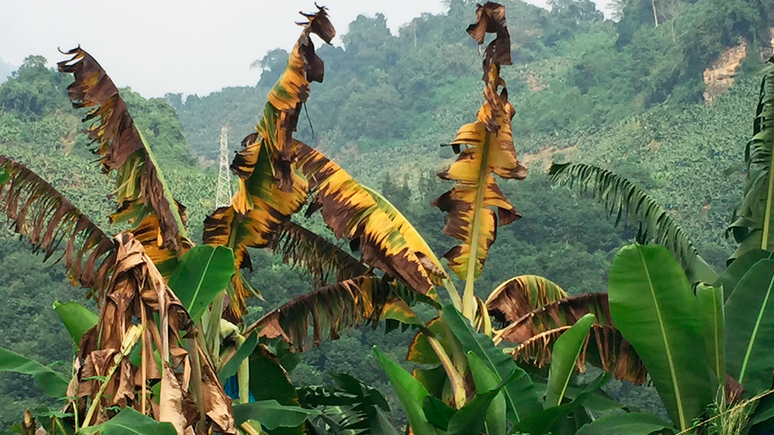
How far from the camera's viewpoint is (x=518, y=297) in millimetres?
5746

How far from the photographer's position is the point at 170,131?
103 feet

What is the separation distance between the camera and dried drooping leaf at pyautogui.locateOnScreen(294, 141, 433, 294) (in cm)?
461

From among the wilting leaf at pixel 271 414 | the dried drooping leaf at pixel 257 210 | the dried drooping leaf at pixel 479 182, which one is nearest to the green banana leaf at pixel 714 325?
the dried drooping leaf at pixel 479 182

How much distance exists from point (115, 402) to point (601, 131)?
35.4 meters

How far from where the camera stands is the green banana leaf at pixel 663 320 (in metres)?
4.11

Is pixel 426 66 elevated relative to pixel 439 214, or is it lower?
elevated

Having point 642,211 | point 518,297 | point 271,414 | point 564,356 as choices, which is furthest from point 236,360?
point 642,211

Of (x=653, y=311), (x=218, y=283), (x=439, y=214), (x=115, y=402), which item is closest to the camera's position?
(x=115, y=402)

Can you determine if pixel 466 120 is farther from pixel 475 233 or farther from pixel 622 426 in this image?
pixel 622 426

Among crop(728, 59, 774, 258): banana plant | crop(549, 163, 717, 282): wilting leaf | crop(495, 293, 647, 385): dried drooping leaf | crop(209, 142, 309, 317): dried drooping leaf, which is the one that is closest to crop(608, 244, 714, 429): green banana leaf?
crop(495, 293, 647, 385): dried drooping leaf

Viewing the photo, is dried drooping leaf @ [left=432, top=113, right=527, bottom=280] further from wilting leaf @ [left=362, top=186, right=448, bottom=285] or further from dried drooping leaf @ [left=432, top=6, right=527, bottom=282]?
wilting leaf @ [left=362, top=186, right=448, bottom=285]

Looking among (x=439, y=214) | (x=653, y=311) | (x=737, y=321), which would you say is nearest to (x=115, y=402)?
(x=653, y=311)

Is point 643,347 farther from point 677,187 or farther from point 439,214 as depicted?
point 677,187

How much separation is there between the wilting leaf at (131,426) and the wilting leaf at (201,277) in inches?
39.3
